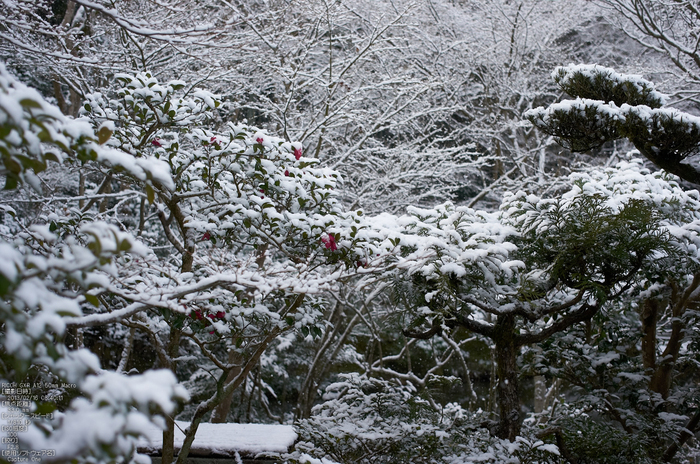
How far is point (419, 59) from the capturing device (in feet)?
21.1

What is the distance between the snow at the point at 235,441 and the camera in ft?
10.8

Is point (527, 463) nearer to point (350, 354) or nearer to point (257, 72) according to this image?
point (350, 354)

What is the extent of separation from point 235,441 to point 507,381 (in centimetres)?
201

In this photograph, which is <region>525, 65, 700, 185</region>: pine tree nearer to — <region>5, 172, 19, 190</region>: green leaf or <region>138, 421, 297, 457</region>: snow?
<region>5, 172, 19, 190</region>: green leaf

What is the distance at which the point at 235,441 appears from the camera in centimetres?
345

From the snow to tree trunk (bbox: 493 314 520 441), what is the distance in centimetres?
153

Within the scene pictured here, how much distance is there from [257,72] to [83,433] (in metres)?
5.33

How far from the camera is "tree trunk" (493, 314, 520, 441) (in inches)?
109

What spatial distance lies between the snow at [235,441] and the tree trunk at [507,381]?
153 centimetres

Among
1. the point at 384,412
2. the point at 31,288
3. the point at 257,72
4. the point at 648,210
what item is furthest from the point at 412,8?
the point at 31,288

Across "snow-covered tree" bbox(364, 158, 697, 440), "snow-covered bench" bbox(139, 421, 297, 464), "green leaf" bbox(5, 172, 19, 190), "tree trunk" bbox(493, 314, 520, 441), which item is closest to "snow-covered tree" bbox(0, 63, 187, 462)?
"green leaf" bbox(5, 172, 19, 190)

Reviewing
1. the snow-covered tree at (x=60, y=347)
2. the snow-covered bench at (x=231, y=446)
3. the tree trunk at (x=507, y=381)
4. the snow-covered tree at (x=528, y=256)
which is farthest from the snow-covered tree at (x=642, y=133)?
the snow-covered tree at (x=60, y=347)

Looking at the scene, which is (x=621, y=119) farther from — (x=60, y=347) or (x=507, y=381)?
(x=60, y=347)

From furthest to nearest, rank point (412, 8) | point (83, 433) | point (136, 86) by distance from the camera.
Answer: point (412, 8)
point (136, 86)
point (83, 433)
